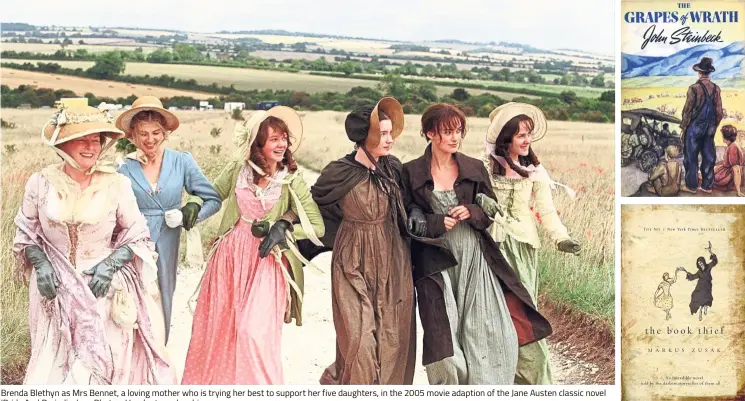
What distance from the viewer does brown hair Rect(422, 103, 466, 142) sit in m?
7.73

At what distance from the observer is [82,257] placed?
7535 millimetres

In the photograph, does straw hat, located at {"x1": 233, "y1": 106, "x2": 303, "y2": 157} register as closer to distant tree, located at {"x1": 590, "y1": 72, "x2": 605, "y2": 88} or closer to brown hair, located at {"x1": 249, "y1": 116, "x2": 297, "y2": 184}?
brown hair, located at {"x1": 249, "y1": 116, "x2": 297, "y2": 184}

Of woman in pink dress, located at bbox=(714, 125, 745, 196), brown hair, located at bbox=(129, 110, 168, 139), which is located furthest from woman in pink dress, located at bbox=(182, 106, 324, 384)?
woman in pink dress, located at bbox=(714, 125, 745, 196)

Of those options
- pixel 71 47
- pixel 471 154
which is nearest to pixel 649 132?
pixel 471 154

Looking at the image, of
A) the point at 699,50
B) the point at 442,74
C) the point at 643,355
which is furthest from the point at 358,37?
the point at 643,355

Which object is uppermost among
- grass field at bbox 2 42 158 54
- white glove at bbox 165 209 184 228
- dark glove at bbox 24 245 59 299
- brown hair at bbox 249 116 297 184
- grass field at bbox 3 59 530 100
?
grass field at bbox 2 42 158 54

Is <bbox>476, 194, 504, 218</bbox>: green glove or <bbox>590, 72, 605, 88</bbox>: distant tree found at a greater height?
<bbox>590, 72, 605, 88</bbox>: distant tree

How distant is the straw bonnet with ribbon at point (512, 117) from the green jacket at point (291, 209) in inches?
54.0

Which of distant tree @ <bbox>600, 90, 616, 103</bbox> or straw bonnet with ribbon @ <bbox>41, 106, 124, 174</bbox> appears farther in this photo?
distant tree @ <bbox>600, 90, 616, 103</bbox>

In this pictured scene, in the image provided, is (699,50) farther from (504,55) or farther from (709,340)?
(709,340)

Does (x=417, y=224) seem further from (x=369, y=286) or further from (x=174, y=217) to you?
(x=174, y=217)

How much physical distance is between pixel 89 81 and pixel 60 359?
7.33 ft

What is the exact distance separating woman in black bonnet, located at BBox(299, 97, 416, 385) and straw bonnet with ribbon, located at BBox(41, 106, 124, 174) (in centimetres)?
146

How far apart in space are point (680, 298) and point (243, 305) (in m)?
3.34
